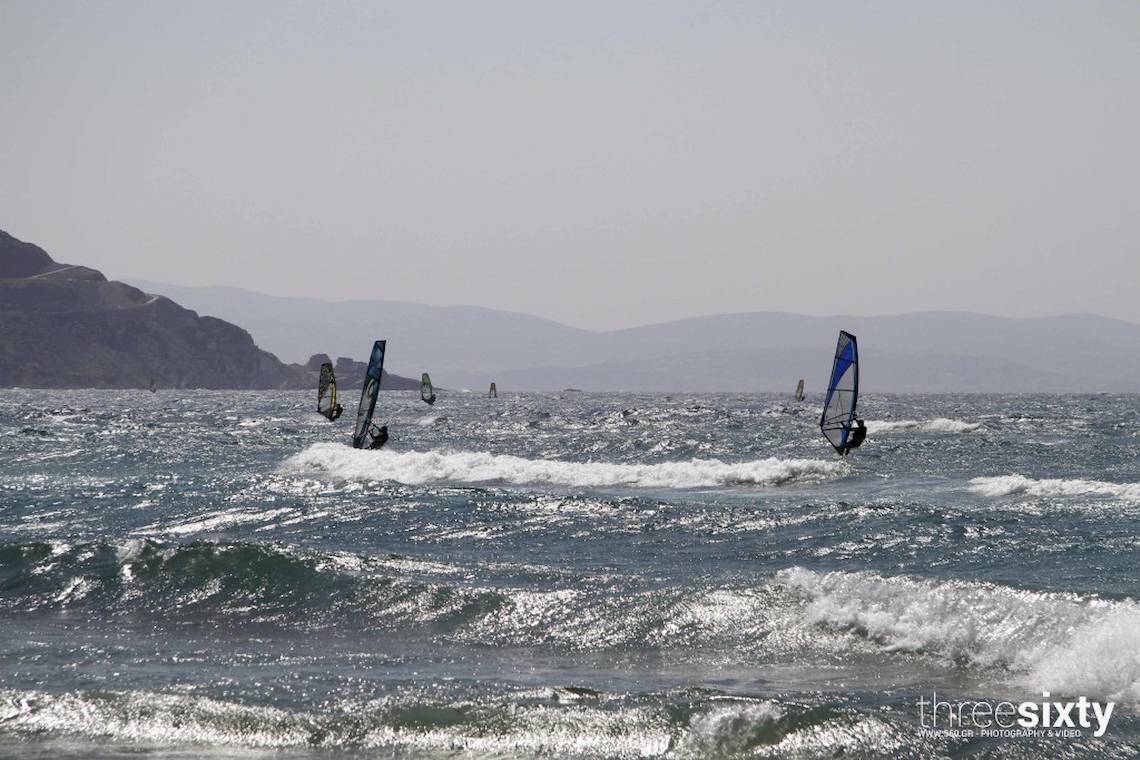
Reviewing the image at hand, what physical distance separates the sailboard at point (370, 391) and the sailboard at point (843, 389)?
12168 millimetres

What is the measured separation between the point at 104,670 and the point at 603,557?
7.48 m

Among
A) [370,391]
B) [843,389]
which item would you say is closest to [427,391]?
[370,391]

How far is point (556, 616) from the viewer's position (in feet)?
42.7

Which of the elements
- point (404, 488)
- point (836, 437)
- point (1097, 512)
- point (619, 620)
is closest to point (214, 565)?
point (619, 620)

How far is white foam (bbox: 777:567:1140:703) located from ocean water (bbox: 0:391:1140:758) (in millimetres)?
32

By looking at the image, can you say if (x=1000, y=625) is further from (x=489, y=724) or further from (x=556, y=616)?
(x=489, y=724)

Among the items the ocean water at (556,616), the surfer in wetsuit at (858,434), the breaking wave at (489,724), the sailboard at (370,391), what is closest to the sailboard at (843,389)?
the surfer in wetsuit at (858,434)

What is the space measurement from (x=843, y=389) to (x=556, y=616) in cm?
1679

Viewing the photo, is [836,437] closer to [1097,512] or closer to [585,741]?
[1097,512]

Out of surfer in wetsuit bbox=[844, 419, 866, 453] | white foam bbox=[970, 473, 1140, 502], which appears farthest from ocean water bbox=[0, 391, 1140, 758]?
surfer in wetsuit bbox=[844, 419, 866, 453]

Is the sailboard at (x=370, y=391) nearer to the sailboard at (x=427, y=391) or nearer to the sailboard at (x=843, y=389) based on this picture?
the sailboard at (x=843, y=389)

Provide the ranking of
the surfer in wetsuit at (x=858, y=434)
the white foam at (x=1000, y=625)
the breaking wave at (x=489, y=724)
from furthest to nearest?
the surfer in wetsuit at (x=858, y=434) → the white foam at (x=1000, y=625) → the breaking wave at (x=489, y=724)

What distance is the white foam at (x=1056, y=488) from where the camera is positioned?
22812mm

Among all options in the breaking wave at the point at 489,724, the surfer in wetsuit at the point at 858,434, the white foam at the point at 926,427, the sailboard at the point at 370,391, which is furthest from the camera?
the white foam at the point at 926,427
